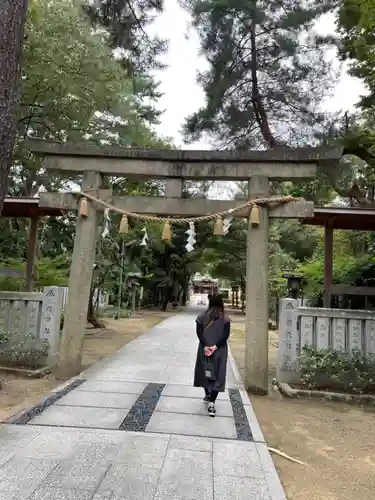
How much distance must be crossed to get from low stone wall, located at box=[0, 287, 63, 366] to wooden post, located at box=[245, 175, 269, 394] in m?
3.82

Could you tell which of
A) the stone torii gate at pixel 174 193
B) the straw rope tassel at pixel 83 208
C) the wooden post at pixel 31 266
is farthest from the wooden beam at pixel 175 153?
the wooden post at pixel 31 266

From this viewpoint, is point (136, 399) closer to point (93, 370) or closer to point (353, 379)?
point (93, 370)

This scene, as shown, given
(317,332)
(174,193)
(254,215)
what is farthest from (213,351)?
(174,193)

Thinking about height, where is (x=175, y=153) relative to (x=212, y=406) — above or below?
above

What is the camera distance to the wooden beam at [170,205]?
7.35m

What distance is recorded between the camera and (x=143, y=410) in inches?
212

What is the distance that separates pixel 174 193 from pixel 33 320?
12.5ft

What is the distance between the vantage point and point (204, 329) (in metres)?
5.65

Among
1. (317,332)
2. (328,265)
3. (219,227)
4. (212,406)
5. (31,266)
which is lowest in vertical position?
(212,406)

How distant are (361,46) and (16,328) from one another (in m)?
9.90

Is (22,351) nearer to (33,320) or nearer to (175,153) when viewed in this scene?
(33,320)

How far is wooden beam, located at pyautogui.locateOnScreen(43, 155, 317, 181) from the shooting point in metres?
7.37

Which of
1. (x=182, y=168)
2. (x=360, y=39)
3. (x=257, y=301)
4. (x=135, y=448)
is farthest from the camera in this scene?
(x=360, y=39)

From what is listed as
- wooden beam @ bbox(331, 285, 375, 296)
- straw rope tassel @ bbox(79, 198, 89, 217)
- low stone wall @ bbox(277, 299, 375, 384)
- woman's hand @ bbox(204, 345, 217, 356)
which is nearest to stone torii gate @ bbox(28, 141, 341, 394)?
straw rope tassel @ bbox(79, 198, 89, 217)
